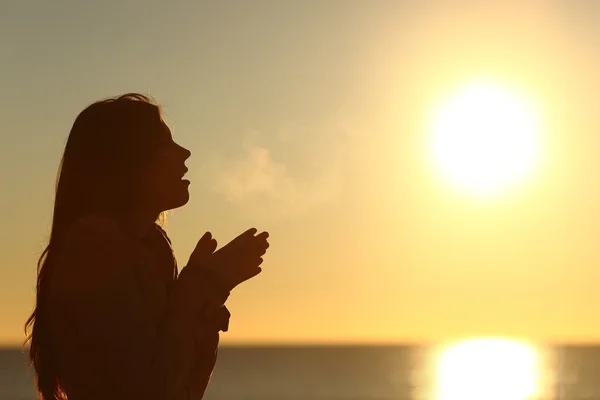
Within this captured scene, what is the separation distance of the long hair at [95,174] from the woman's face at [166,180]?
0.03 meters

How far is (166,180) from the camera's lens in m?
3.46

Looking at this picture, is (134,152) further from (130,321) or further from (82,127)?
(130,321)

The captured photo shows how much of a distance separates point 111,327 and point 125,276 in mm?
153

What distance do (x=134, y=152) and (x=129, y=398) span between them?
0.77 metres

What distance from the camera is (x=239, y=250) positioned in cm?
346

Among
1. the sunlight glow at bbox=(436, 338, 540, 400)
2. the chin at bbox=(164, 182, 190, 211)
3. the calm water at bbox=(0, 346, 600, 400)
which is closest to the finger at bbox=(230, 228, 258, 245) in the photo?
the chin at bbox=(164, 182, 190, 211)

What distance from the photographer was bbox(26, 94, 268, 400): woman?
3.14m

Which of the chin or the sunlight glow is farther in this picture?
the sunlight glow

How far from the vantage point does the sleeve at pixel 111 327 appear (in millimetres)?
3129

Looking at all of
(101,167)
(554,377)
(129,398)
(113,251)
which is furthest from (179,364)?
(554,377)

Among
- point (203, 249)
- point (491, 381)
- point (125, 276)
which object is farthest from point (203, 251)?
point (491, 381)

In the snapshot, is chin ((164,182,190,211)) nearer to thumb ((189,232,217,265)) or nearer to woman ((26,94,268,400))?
woman ((26,94,268,400))

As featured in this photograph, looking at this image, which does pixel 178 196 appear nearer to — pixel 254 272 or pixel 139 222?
pixel 139 222

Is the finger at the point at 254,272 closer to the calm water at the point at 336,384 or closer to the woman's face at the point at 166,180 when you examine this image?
the woman's face at the point at 166,180
